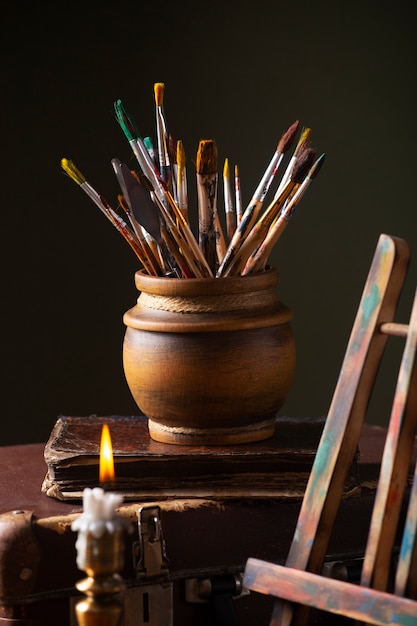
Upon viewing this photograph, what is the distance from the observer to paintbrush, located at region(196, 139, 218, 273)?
1.15m

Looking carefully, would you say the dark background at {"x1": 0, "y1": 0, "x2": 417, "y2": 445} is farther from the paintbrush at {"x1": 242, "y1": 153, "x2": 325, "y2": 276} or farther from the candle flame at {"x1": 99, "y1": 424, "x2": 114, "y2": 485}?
the candle flame at {"x1": 99, "y1": 424, "x2": 114, "y2": 485}

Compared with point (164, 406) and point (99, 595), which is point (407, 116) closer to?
point (164, 406)

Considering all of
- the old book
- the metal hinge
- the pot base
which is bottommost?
the metal hinge

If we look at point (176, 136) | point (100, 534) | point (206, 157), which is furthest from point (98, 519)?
point (176, 136)

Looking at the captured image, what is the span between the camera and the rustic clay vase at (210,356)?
1.15m

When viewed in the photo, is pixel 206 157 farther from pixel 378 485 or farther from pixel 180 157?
pixel 378 485

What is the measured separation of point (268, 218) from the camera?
1.17 meters

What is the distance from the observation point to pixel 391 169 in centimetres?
225

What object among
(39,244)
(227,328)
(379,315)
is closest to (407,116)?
(39,244)

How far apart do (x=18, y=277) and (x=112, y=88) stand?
1.33 feet

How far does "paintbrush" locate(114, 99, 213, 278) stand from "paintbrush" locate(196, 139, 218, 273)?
3 centimetres

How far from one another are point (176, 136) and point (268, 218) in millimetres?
979

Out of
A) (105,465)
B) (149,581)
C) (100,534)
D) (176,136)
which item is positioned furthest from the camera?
(176,136)

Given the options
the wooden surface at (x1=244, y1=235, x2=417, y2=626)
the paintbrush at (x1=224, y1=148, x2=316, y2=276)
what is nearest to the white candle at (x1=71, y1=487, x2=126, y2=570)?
the wooden surface at (x1=244, y1=235, x2=417, y2=626)
